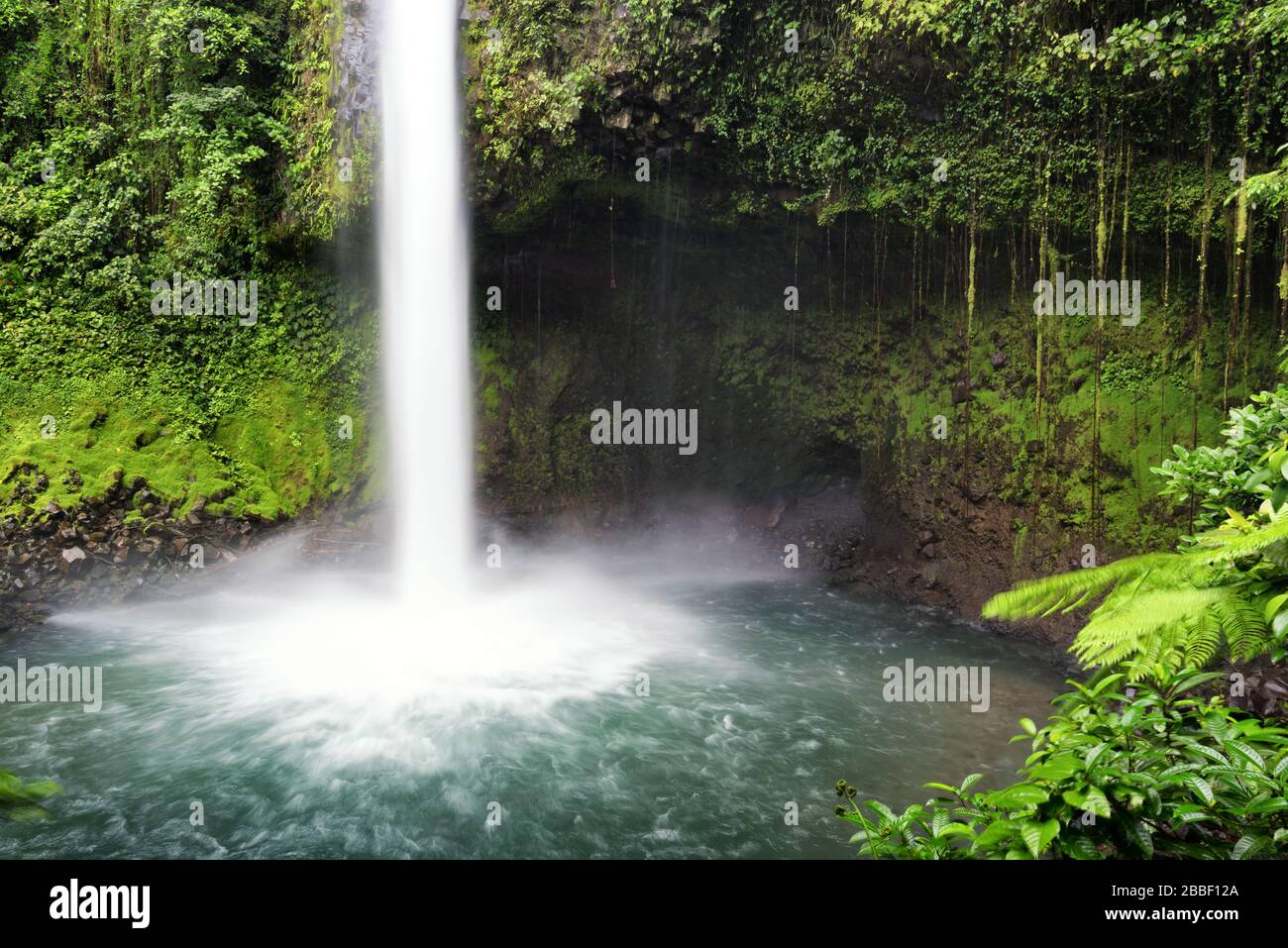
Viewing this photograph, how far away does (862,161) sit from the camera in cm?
1081

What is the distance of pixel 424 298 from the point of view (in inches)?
485

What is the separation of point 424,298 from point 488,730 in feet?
25.2

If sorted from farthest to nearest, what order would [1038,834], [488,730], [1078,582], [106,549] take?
[106,549] < [488,730] < [1078,582] < [1038,834]

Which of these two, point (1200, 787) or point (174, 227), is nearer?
point (1200, 787)

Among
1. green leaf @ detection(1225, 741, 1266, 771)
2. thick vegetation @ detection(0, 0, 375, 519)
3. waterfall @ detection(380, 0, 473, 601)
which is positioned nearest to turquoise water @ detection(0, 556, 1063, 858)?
waterfall @ detection(380, 0, 473, 601)

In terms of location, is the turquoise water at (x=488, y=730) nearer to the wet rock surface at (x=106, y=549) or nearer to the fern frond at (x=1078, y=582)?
the wet rock surface at (x=106, y=549)

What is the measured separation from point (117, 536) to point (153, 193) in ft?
19.5

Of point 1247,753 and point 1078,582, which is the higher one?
point 1078,582

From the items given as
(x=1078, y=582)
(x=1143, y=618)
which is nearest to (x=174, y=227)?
(x=1078, y=582)

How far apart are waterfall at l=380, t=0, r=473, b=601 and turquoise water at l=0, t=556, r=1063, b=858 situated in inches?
76.3

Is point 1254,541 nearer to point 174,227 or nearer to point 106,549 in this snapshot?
point 106,549

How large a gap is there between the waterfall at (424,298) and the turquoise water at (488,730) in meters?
1.94

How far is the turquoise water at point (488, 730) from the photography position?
5.75 m

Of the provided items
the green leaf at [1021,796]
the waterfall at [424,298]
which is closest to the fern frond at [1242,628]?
the green leaf at [1021,796]
